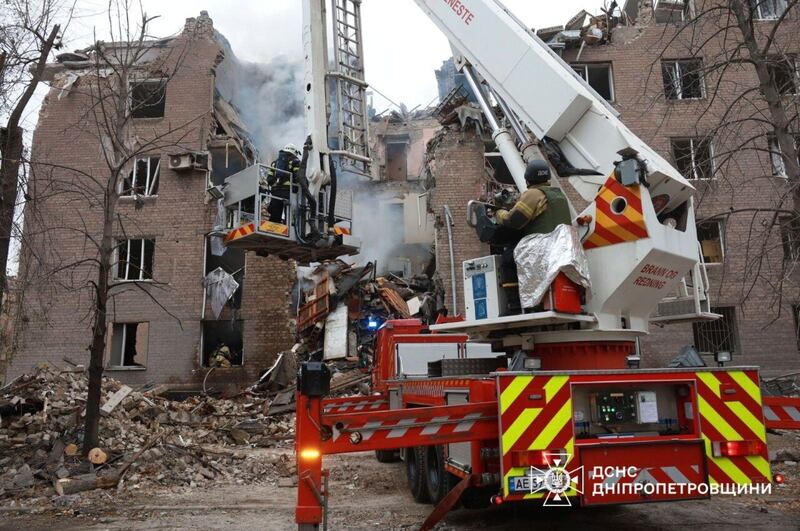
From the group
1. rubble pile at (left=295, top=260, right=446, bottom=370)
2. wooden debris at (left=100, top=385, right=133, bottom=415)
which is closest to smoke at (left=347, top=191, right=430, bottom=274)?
rubble pile at (left=295, top=260, right=446, bottom=370)

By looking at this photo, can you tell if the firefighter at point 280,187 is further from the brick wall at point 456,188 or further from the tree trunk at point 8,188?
the brick wall at point 456,188

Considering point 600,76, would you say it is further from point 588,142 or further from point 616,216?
point 616,216

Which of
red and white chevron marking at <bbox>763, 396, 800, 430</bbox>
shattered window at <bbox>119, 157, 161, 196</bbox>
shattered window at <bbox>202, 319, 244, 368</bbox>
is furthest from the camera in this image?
shattered window at <bbox>119, 157, 161, 196</bbox>

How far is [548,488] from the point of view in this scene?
4.14m

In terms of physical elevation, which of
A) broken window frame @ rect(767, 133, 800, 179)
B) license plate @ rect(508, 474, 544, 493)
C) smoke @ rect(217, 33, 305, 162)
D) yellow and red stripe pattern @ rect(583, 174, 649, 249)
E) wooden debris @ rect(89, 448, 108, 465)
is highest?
smoke @ rect(217, 33, 305, 162)

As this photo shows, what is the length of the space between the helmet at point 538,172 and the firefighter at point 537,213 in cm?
14

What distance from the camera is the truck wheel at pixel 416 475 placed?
7.11m

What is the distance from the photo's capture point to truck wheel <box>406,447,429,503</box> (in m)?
7.11

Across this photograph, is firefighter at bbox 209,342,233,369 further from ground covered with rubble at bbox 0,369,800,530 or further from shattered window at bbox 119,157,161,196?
shattered window at bbox 119,157,161,196

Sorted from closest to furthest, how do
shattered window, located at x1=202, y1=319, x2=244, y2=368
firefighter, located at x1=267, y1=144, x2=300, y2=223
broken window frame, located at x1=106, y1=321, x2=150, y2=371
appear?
firefighter, located at x1=267, y1=144, x2=300, y2=223 → broken window frame, located at x1=106, y1=321, x2=150, y2=371 → shattered window, located at x1=202, y1=319, x2=244, y2=368

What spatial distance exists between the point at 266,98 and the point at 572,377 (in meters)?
24.0

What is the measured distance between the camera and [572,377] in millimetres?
4371

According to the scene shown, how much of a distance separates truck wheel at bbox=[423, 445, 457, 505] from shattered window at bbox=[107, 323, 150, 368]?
13.6m

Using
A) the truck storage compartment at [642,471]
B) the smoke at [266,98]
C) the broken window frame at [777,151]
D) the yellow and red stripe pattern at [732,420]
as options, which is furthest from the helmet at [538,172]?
the smoke at [266,98]
